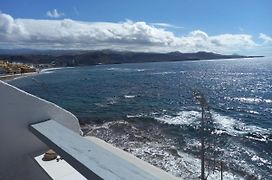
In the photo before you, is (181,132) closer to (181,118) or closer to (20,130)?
(181,118)

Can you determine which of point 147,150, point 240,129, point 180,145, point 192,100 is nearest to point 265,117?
point 240,129

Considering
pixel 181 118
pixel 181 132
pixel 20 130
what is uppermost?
pixel 20 130

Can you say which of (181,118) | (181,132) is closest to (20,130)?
(181,132)

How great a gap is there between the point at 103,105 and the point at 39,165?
33959mm

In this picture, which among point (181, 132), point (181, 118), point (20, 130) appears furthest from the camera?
point (181, 118)

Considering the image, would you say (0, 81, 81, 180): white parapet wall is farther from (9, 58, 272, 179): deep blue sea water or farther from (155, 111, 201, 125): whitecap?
(155, 111, 201, 125): whitecap

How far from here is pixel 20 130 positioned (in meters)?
4.88

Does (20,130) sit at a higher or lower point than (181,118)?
higher

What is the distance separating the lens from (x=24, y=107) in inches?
189

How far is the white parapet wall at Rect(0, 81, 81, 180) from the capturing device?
4.70m

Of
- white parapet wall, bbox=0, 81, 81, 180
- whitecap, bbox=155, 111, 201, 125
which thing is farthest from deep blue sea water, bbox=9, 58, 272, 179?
white parapet wall, bbox=0, 81, 81, 180

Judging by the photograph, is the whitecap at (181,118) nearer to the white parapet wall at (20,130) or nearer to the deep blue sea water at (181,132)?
the deep blue sea water at (181,132)

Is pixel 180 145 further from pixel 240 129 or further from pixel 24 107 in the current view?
pixel 24 107

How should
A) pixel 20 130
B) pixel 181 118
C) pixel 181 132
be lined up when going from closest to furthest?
pixel 20 130 → pixel 181 132 → pixel 181 118
